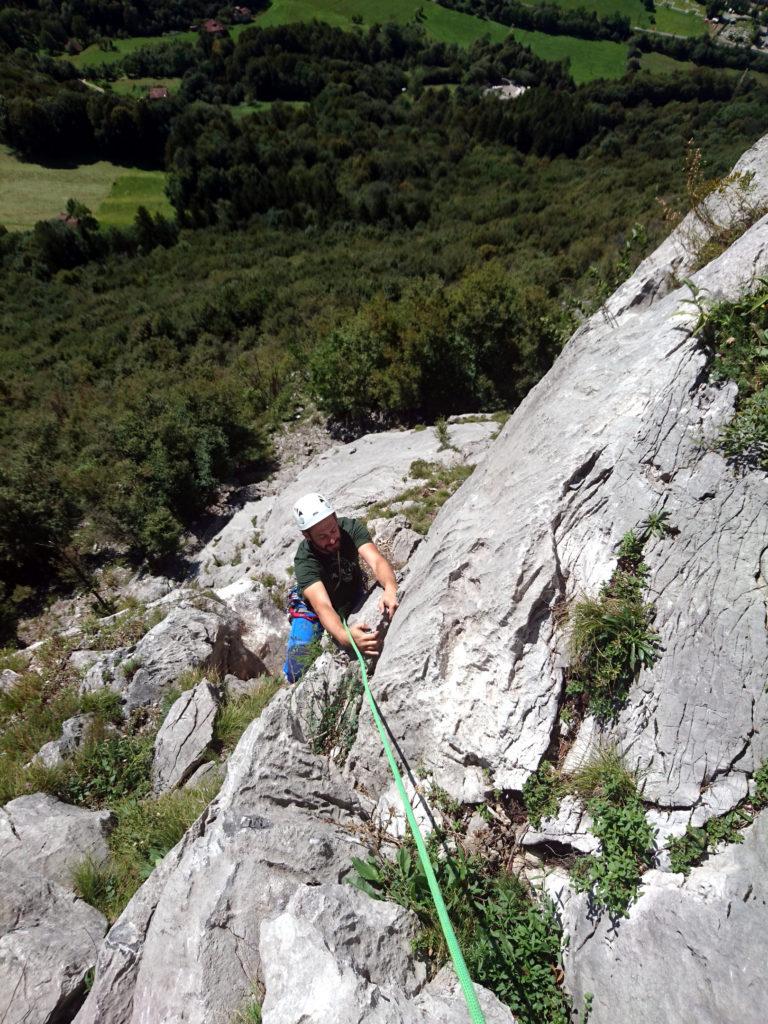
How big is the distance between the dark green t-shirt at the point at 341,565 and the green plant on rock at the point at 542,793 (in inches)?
133

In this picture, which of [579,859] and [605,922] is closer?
[605,922]

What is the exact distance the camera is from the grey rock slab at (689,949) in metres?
3.07

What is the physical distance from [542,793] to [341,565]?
12.3ft

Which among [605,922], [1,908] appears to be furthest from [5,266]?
[605,922]

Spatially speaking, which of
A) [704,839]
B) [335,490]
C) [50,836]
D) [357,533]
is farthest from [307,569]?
[335,490]

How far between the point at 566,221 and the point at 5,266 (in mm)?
57638

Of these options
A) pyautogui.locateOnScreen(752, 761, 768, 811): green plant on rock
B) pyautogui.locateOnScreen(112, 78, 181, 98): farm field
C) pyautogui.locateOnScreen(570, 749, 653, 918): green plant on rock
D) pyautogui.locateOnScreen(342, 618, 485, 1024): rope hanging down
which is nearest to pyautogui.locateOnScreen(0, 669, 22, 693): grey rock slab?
pyautogui.locateOnScreen(342, 618, 485, 1024): rope hanging down

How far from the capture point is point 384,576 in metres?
6.31

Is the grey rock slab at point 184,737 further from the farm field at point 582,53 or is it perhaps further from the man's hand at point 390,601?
the farm field at point 582,53

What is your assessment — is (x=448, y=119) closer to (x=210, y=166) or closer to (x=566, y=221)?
(x=210, y=166)

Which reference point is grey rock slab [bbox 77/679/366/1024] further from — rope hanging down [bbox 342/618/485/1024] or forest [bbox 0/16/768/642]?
forest [bbox 0/16/768/642]

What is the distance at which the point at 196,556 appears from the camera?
540 inches

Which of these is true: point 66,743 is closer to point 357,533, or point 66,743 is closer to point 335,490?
point 357,533

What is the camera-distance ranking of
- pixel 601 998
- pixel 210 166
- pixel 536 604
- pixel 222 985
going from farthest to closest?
1. pixel 210 166
2. pixel 536 604
3. pixel 222 985
4. pixel 601 998
